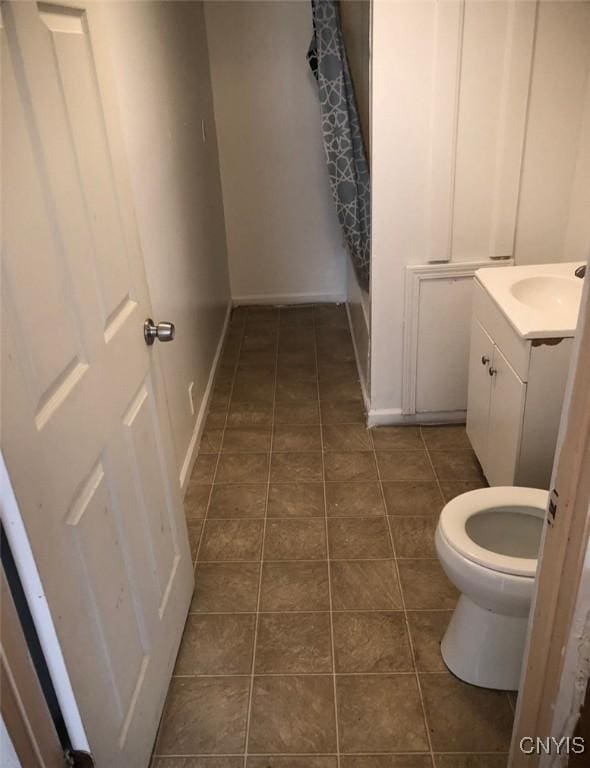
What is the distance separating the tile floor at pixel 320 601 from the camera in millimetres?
1577

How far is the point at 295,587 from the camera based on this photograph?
2.03 metres

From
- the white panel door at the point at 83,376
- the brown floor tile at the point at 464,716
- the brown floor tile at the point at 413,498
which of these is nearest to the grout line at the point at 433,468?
the brown floor tile at the point at 413,498

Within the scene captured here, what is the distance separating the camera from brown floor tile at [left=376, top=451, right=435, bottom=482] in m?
2.53

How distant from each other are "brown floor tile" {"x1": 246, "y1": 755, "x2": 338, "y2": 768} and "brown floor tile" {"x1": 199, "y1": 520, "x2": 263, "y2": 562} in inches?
27.3

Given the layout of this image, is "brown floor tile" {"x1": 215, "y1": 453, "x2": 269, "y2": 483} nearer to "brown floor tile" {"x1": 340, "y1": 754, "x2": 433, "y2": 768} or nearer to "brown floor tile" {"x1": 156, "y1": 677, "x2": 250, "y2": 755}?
"brown floor tile" {"x1": 156, "y1": 677, "x2": 250, "y2": 755}

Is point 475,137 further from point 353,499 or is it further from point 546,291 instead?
point 353,499

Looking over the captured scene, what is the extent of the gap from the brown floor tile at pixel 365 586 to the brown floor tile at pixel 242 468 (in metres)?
0.59

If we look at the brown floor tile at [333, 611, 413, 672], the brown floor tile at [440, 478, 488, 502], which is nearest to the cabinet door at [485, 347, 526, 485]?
the brown floor tile at [440, 478, 488, 502]

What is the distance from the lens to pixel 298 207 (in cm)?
409

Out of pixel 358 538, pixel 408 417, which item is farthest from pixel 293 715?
pixel 408 417

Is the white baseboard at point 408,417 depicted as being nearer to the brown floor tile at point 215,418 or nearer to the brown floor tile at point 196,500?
the brown floor tile at point 215,418

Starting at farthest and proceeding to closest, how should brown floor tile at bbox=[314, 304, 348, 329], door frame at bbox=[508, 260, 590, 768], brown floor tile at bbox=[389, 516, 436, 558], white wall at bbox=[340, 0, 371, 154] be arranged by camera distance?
brown floor tile at bbox=[314, 304, 348, 329] → white wall at bbox=[340, 0, 371, 154] → brown floor tile at bbox=[389, 516, 436, 558] → door frame at bbox=[508, 260, 590, 768]

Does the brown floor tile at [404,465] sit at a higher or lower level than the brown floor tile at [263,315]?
lower

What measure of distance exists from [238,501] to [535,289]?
1.32 m
